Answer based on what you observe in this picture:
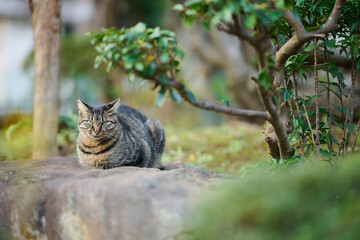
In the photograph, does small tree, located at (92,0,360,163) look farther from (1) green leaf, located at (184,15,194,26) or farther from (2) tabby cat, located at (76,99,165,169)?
(2) tabby cat, located at (76,99,165,169)

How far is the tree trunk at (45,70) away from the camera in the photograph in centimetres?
499

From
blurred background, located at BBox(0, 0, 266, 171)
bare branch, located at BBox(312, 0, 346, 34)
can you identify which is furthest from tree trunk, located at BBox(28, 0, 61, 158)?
bare branch, located at BBox(312, 0, 346, 34)

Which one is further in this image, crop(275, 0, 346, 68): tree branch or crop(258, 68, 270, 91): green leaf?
crop(275, 0, 346, 68): tree branch

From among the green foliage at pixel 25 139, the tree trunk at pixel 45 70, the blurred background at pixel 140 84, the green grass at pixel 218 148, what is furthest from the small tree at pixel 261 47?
the green foliage at pixel 25 139

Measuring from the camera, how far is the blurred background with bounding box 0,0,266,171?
601 cm

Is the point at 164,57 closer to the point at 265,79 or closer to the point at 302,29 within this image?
the point at 265,79

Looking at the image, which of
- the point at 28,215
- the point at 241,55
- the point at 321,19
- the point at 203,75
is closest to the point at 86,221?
the point at 28,215

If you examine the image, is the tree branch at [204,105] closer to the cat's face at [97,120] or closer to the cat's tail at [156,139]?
the cat's face at [97,120]

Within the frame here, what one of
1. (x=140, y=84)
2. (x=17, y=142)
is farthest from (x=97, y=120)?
(x=17, y=142)

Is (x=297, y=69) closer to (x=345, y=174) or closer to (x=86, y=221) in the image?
(x=345, y=174)

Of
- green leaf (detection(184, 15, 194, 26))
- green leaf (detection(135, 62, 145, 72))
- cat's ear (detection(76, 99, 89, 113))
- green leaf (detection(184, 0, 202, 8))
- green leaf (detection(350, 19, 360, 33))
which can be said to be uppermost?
green leaf (detection(350, 19, 360, 33))

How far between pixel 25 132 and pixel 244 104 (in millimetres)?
4758

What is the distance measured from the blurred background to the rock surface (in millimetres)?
1007

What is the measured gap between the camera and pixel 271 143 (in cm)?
337
